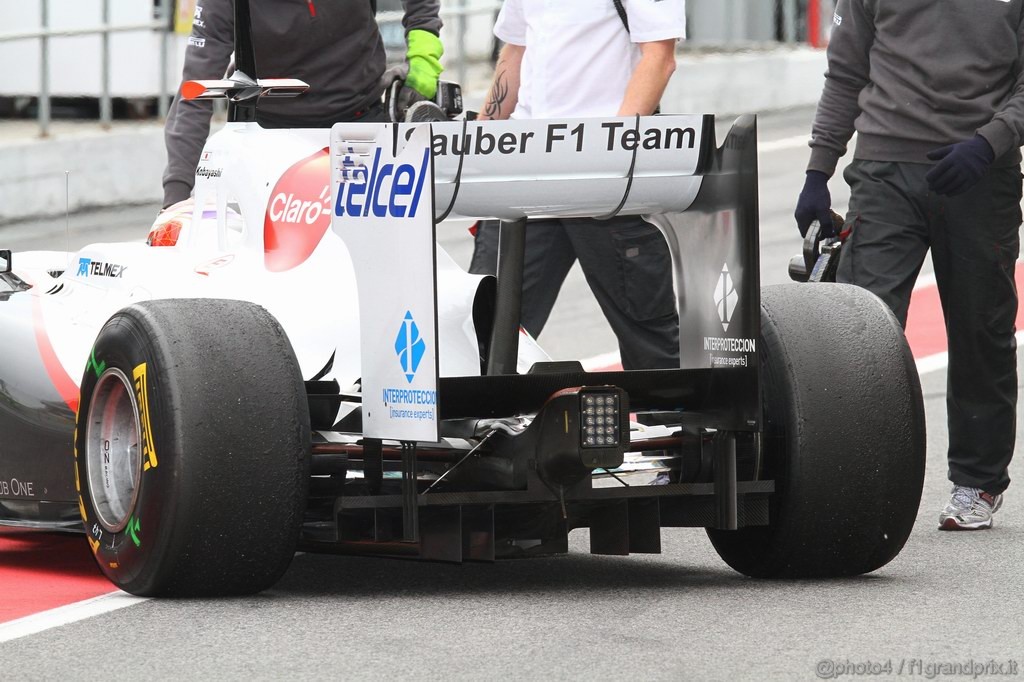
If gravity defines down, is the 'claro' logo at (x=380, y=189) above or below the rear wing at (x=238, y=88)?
below

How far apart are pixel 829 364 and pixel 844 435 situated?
0.67 feet

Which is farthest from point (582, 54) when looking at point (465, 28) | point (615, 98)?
point (465, 28)

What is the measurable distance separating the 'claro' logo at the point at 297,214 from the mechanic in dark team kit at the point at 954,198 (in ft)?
5.46

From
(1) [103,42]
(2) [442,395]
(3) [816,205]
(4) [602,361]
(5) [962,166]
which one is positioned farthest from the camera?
(1) [103,42]

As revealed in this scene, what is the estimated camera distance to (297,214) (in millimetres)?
6098

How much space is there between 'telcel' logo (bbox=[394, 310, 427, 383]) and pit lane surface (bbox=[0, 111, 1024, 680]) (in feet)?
2.03

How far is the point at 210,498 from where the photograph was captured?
Answer: 16.7 ft

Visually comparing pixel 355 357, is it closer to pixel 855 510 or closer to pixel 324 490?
pixel 324 490

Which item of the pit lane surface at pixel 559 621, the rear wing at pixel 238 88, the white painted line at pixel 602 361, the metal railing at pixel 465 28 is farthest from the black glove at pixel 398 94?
the metal railing at pixel 465 28

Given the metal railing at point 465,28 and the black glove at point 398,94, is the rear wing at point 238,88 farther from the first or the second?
the metal railing at point 465,28

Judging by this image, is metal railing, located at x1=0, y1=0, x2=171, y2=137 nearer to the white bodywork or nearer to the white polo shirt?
the white polo shirt
